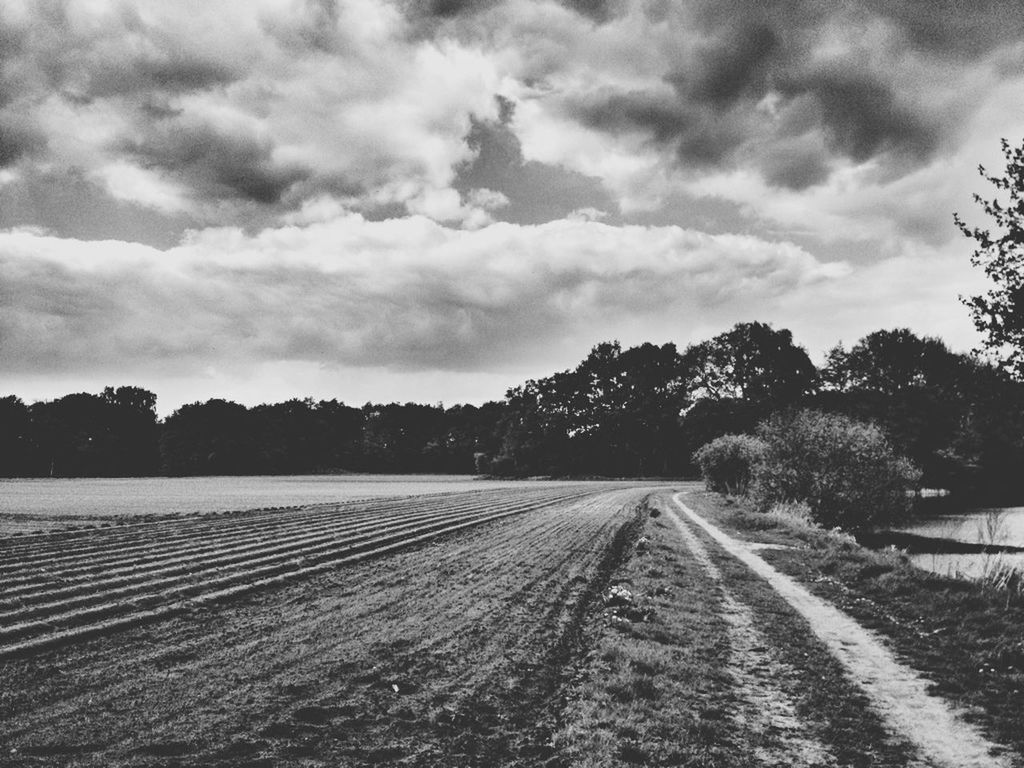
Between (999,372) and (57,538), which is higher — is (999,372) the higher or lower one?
the higher one

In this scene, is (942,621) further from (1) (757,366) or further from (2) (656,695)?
(1) (757,366)

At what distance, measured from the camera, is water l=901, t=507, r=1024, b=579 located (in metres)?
22.4

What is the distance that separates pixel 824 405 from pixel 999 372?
94.1m

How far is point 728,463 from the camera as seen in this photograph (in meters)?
55.9

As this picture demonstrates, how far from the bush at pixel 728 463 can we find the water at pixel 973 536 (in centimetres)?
1209

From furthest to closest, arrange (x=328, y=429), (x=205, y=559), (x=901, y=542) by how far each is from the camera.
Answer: (x=328, y=429) → (x=901, y=542) → (x=205, y=559)

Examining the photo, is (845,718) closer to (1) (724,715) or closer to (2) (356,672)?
(1) (724,715)

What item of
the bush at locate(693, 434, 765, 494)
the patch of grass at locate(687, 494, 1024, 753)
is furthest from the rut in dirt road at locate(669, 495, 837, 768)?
the bush at locate(693, 434, 765, 494)

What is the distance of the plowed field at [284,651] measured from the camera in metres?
6.74

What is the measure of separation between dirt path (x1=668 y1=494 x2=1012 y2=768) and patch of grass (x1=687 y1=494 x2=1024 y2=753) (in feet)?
A: 0.85

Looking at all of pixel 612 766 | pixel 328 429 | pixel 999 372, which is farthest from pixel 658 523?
pixel 328 429

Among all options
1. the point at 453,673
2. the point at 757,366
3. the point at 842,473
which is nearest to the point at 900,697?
the point at 453,673

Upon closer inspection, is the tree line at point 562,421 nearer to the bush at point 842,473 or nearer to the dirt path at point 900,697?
the bush at point 842,473

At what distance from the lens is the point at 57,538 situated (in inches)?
896
